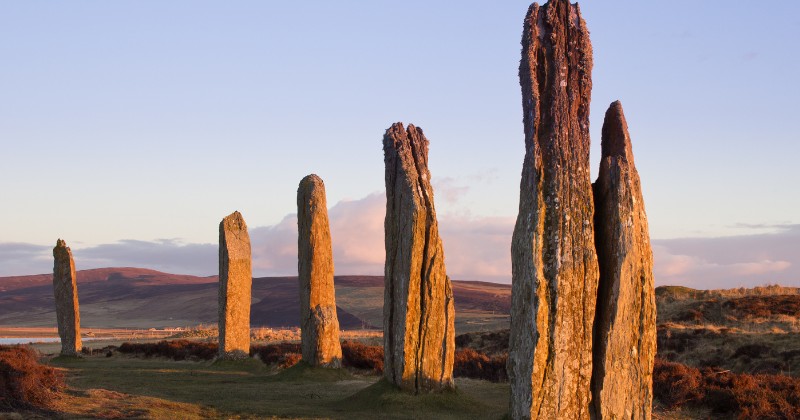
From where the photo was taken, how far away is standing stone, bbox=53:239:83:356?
2161 cm

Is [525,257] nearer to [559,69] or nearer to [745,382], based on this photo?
[559,69]

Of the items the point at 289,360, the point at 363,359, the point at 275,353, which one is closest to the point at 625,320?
the point at 363,359

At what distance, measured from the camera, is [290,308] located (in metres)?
69.5

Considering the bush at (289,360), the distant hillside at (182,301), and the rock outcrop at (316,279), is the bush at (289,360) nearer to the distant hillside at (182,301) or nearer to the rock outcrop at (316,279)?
the rock outcrop at (316,279)

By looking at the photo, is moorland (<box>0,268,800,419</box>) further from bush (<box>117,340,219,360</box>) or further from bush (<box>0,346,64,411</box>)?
bush (<box>0,346,64,411</box>)

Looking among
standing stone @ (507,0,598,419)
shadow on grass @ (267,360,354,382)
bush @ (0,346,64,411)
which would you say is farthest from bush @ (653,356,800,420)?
bush @ (0,346,64,411)

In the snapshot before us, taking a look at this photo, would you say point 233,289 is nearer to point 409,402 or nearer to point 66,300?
point 66,300

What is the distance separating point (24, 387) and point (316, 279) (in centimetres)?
748

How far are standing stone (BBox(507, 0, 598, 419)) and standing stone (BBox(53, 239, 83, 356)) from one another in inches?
770

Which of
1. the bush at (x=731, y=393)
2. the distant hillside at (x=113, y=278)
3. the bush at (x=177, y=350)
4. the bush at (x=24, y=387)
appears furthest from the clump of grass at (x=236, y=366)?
the distant hillside at (x=113, y=278)

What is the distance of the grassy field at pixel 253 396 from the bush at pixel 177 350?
3616 mm

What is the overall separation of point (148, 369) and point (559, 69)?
1598 centimetres

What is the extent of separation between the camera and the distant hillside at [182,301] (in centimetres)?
6223

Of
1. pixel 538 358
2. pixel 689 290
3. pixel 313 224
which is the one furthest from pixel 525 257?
pixel 689 290
